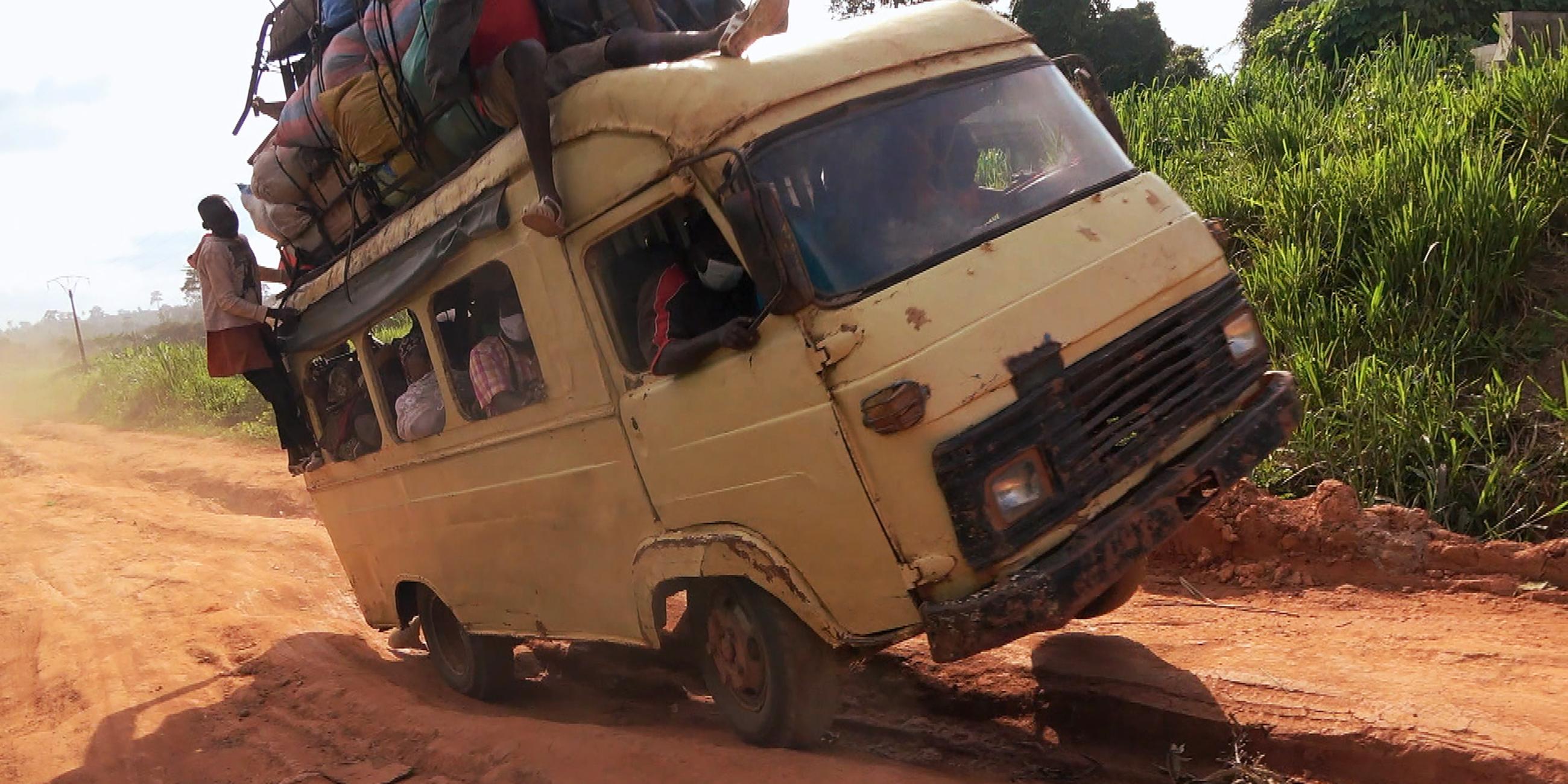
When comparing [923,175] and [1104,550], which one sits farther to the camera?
[923,175]

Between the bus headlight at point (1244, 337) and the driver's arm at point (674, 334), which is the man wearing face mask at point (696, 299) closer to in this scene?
the driver's arm at point (674, 334)

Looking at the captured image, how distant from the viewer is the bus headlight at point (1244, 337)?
4.10 metres

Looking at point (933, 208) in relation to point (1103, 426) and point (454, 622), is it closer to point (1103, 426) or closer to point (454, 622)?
point (1103, 426)

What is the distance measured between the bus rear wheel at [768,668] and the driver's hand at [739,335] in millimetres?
923

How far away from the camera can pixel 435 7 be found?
4.62 meters

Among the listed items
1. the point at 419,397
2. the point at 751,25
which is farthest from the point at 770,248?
the point at 419,397

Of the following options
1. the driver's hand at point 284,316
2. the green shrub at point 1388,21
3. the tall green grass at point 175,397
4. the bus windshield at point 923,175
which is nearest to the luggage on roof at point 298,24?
the driver's hand at point 284,316

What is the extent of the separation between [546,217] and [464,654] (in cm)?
321

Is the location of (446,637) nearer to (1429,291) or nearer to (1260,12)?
(1429,291)

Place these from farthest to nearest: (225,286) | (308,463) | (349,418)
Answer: (308,463) → (225,286) → (349,418)

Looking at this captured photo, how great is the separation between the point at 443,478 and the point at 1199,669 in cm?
338

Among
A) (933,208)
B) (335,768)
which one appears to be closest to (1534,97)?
(933,208)

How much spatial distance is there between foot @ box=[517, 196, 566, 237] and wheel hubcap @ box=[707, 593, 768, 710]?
1.42m

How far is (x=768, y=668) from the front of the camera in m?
4.18
